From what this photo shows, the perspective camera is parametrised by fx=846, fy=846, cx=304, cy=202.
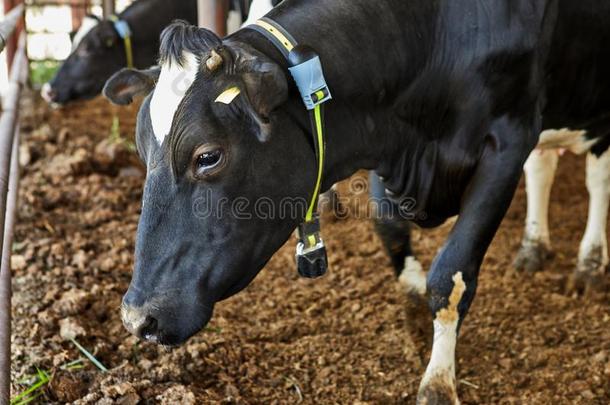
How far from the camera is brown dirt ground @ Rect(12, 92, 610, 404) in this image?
301 cm

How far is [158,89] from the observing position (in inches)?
88.8

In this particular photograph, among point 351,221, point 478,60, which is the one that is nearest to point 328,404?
point 478,60

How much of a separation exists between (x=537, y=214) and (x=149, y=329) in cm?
269

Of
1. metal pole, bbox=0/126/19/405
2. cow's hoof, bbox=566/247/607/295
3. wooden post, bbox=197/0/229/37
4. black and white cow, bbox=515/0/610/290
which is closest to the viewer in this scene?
metal pole, bbox=0/126/19/405

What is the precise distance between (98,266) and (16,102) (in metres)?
0.87

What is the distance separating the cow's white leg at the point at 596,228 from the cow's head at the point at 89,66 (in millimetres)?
3653

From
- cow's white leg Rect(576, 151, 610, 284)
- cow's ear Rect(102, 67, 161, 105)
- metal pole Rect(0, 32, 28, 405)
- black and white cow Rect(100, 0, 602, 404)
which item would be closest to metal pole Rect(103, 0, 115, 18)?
metal pole Rect(0, 32, 28, 405)

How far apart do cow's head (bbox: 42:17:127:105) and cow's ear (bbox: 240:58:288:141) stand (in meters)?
4.37

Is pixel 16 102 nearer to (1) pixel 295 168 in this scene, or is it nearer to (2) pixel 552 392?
(1) pixel 295 168

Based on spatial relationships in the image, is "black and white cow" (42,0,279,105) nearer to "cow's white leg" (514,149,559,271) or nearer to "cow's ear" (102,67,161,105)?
"cow's white leg" (514,149,559,271)

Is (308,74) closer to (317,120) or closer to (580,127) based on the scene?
(317,120)

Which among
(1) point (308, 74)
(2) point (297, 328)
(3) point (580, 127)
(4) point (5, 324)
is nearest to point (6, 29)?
(4) point (5, 324)

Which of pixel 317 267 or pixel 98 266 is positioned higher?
pixel 317 267

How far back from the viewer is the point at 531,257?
4.26 metres
